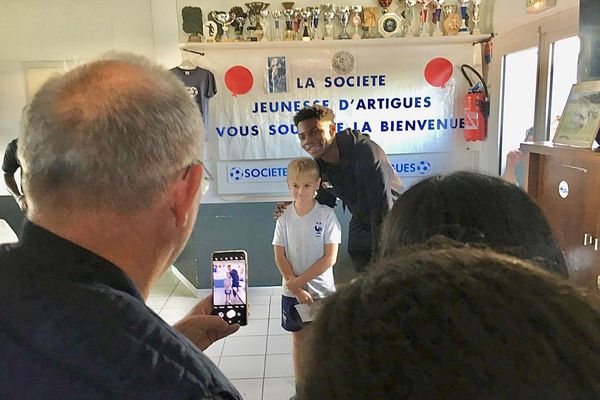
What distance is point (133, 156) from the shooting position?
788 mm

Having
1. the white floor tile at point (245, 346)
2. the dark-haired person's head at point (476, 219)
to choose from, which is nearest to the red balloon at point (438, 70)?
the white floor tile at point (245, 346)

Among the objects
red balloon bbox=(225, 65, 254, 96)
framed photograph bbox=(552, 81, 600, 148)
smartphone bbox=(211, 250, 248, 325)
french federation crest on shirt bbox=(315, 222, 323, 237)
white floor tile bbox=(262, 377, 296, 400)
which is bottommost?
white floor tile bbox=(262, 377, 296, 400)

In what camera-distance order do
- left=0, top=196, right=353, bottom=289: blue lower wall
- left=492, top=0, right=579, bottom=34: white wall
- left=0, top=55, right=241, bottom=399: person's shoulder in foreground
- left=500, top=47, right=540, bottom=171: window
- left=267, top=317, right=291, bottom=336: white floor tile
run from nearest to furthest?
left=0, top=55, right=241, bottom=399: person's shoulder in foreground
left=492, top=0, right=579, bottom=34: white wall
left=500, top=47, right=540, bottom=171: window
left=267, top=317, right=291, bottom=336: white floor tile
left=0, top=196, right=353, bottom=289: blue lower wall

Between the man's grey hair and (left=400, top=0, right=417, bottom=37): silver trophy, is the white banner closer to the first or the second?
(left=400, top=0, right=417, bottom=37): silver trophy

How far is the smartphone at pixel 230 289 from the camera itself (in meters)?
2.06

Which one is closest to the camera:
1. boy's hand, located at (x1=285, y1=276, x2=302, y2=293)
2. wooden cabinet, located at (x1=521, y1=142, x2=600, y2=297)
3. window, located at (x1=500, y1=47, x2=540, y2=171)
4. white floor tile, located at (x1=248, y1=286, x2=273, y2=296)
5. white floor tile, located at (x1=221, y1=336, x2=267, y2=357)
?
wooden cabinet, located at (x1=521, y1=142, x2=600, y2=297)

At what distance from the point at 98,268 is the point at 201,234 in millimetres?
3555

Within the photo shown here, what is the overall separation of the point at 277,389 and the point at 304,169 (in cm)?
126

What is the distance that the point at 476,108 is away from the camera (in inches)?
155

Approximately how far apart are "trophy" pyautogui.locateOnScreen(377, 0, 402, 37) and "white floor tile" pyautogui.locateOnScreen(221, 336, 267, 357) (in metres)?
2.39

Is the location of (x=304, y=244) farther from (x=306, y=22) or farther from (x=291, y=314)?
(x=306, y=22)

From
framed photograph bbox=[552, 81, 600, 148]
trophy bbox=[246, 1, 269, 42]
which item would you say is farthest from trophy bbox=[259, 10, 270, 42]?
framed photograph bbox=[552, 81, 600, 148]

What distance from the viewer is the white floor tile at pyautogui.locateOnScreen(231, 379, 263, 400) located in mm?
2900

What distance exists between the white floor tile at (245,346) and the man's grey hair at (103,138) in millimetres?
2803
